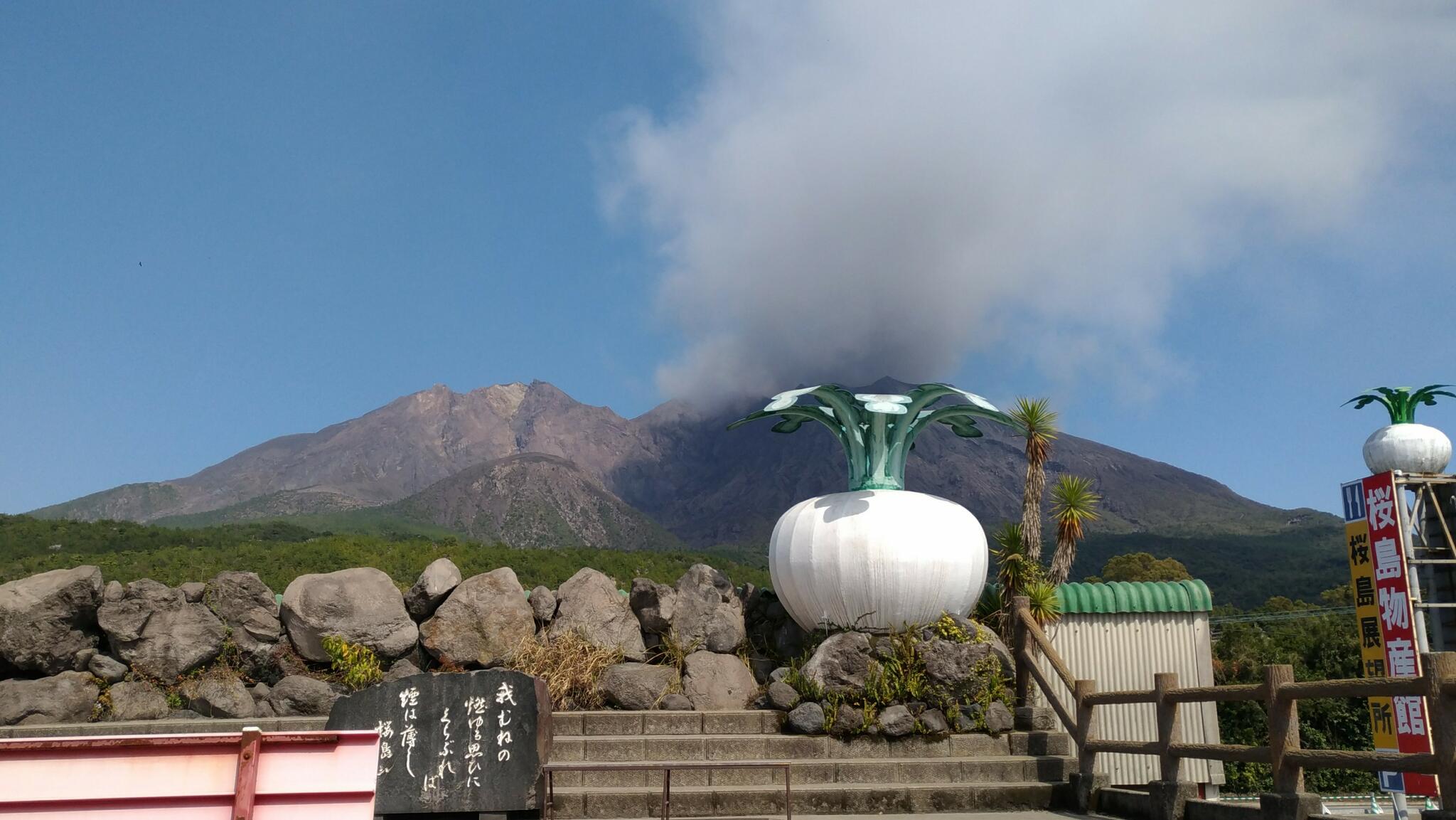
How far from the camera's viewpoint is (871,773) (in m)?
9.75

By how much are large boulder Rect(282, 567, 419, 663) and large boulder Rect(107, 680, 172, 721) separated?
4.56 ft

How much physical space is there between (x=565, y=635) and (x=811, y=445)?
474 feet

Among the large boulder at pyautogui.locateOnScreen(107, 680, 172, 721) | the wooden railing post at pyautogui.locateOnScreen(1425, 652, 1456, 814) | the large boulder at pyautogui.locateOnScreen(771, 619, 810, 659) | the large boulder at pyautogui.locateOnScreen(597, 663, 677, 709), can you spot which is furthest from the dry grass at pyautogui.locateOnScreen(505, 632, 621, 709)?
the wooden railing post at pyautogui.locateOnScreen(1425, 652, 1456, 814)

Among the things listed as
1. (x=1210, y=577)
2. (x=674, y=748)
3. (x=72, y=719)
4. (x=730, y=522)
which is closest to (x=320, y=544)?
(x=72, y=719)

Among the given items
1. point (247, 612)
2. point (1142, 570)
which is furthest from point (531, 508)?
point (247, 612)

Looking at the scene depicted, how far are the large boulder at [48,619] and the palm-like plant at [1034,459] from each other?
1071 cm

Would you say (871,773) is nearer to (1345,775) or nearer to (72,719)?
(72,719)

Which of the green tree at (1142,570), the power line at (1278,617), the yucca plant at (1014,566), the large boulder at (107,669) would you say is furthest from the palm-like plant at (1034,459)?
the green tree at (1142,570)

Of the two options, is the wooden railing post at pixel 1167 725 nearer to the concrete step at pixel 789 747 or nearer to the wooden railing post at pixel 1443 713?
the concrete step at pixel 789 747

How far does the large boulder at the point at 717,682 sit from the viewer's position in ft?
36.4

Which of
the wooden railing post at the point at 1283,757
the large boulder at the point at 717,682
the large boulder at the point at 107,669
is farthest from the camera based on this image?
the large boulder at the point at 717,682

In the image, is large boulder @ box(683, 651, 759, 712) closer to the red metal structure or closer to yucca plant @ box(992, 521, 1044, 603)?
yucca plant @ box(992, 521, 1044, 603)

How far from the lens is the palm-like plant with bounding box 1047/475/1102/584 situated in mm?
13117

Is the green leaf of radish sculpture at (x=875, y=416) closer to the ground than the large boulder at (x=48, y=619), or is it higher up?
higher up
